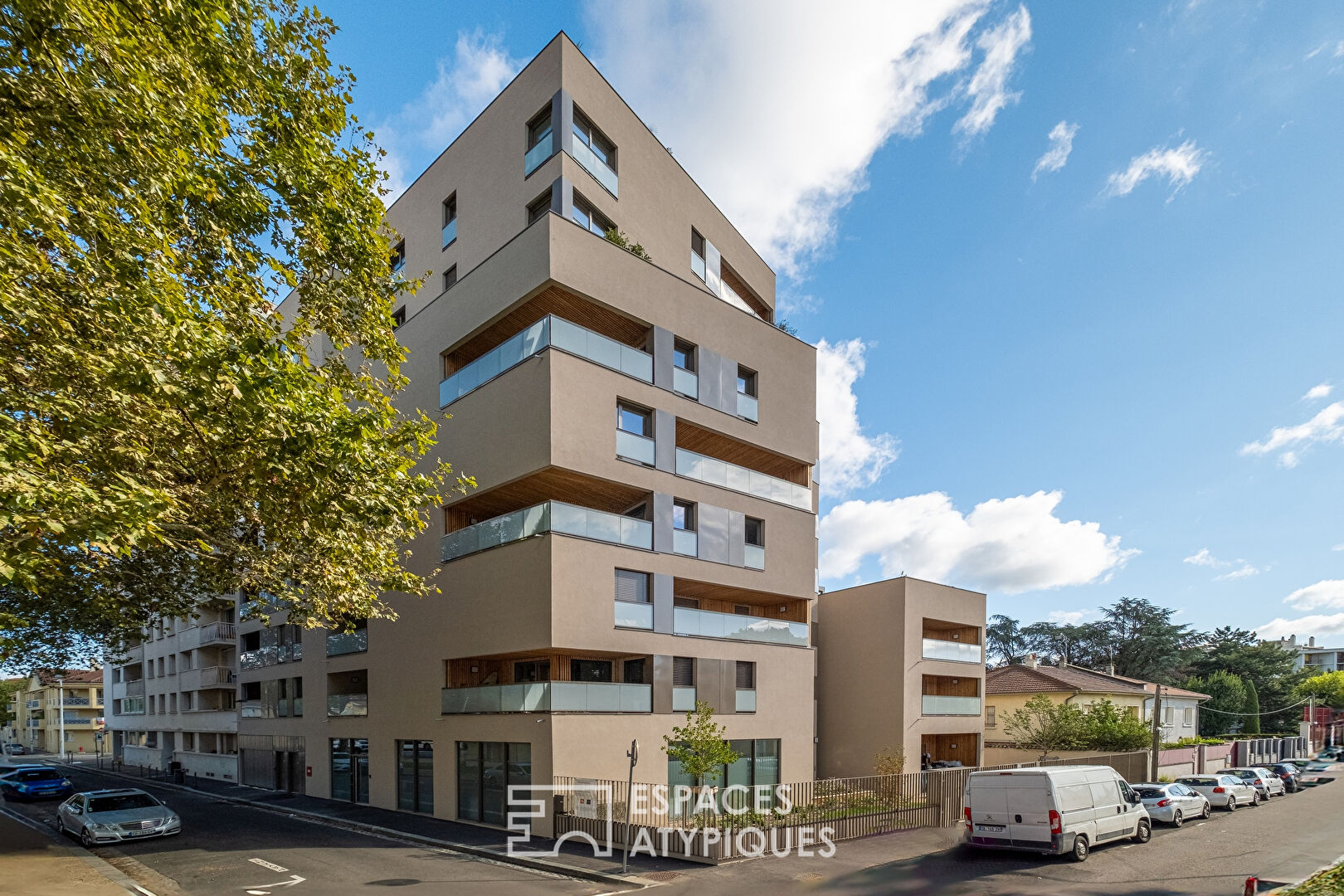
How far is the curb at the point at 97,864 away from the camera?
15.3m

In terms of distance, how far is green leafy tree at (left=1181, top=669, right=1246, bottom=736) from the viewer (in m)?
62.8

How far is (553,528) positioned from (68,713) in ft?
349

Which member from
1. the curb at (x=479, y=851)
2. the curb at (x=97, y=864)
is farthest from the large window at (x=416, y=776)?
the curb at (x=97, y=864)

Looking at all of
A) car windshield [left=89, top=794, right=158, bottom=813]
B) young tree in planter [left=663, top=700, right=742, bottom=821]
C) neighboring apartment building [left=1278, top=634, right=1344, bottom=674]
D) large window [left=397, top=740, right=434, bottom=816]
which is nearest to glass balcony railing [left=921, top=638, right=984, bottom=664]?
young tree in planter [left=663, top=700, right=742, bottom=821]

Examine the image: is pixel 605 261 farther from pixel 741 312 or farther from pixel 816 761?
pixel 816 761

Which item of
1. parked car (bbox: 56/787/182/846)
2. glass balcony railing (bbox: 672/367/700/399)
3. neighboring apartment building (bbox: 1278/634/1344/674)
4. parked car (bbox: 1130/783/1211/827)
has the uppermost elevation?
glass balcony railing (bbox: 672/367/700/399)

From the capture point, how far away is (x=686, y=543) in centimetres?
2322

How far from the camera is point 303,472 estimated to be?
11992 millimetres

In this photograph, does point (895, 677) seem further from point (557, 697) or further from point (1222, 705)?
point (1222, 705)

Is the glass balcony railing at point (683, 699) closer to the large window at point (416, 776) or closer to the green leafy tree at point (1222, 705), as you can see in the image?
the large window at point (416, 776)

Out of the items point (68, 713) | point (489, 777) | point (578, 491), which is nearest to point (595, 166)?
point (578, 491)

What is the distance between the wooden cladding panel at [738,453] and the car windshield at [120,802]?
60.4 feet

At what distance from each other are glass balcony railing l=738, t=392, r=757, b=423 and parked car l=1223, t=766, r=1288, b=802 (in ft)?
77.9

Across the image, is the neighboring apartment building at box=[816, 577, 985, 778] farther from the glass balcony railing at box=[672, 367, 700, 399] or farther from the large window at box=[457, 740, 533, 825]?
the large window at box=[457, 740, 533, 825]
